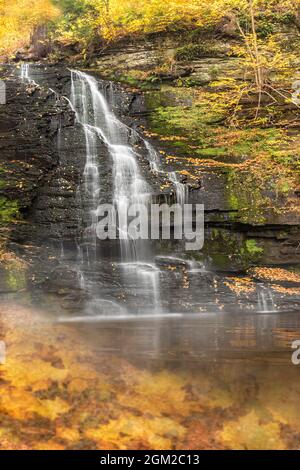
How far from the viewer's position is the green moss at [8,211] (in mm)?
10516

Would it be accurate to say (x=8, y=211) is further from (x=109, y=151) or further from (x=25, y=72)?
(x=25, y=72)

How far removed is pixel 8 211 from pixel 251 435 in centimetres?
925

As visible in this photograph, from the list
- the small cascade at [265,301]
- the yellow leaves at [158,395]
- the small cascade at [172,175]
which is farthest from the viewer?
the small cascade at [172,175]

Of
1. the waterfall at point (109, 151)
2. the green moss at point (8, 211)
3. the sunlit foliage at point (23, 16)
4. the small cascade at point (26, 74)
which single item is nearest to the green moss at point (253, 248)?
the waterfall at point (109, 151)

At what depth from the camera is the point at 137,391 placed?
12.7 ft

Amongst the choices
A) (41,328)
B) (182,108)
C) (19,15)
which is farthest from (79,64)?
(41,328)

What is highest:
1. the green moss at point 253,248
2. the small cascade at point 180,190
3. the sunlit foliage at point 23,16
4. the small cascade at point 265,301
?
the sunlit foliage at point 23,16

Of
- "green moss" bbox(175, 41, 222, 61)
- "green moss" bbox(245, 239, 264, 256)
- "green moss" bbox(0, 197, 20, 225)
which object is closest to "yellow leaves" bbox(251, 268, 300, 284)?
"green moss" bbox(245, 239, 264, 256)

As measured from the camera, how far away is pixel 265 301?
31.3 feet

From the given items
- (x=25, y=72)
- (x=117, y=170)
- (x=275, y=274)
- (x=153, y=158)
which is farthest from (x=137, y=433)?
(x=25, y=72)

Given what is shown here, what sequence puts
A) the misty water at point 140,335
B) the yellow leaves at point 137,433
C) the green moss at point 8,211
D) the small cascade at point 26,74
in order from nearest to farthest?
the yellow leaves at point 137,433, the misty water at point 140,335, the green moss at point 8,211, the small cascade at point 26,74

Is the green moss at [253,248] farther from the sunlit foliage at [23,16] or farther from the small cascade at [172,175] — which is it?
the sunlit foliage at [23,16]

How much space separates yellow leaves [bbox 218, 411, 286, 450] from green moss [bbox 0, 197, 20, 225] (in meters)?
8.86

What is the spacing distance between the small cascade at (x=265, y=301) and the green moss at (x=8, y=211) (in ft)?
22.9
